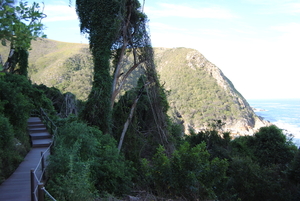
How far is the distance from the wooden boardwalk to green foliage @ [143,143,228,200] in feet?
13.3

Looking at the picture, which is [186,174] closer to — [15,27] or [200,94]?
[15,27]

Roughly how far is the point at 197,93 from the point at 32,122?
60.9 meters

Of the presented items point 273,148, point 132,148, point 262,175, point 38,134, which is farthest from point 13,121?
point 273,148

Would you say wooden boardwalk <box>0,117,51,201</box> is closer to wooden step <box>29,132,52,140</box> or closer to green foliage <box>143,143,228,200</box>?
wooden step <box>29,132,52,140</box>

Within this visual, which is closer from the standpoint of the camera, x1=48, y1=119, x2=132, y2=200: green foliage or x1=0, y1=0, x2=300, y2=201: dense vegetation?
x1=48, y1=119, x2=132, y2=200: green foliage

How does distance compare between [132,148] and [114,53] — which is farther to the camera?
[132,148]

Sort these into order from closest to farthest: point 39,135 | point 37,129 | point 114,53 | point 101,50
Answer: point 101,50, point 39,135, point 114,53, point 37,129

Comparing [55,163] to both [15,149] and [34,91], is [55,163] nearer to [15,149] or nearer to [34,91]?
[15,149]

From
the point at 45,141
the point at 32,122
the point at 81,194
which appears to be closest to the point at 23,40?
the point at 81,194

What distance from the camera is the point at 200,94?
72.9 metres

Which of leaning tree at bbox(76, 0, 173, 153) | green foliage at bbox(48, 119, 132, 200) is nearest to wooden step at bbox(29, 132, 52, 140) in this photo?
leaning tree at bbox(76, 0, 173, 153)

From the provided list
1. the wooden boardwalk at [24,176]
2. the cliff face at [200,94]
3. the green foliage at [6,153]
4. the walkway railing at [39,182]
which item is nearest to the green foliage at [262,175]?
the walkway railing at [39,182]

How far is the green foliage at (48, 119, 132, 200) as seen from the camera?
5.93 meters

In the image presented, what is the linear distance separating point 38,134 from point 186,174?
29.1ft
